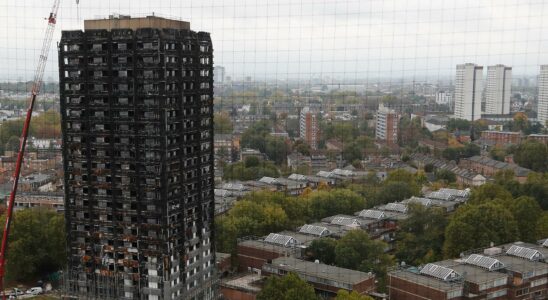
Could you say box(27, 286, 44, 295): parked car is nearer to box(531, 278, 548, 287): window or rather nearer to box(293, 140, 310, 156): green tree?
Result: box(531, 278, 548, 287): window

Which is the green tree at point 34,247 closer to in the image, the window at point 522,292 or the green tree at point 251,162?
the window at point 522,292

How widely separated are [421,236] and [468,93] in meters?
8.79

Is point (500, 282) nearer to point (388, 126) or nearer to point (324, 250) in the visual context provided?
point (324, 250)

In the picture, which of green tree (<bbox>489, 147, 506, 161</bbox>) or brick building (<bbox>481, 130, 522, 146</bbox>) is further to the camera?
brick building (<bbox>481, 130, 522, 146</bbox>)

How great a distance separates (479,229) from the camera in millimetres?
7398

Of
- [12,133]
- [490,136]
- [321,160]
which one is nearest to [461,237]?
[321,160]

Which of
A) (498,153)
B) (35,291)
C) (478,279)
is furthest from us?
(498,153)

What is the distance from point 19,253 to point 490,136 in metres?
13.2

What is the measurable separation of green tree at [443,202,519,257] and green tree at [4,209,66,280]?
16.7 ft

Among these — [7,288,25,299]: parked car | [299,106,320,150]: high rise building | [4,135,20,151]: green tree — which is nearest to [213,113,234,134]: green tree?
[299,106,320,150]: high rise building

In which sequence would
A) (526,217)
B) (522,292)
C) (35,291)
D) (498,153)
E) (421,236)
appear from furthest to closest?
(498,153), (526,217), (421,236), (35,291), (522,292)

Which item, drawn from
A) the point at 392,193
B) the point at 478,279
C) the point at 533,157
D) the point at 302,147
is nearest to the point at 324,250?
the point at 478,279

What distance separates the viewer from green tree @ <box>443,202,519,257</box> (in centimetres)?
730

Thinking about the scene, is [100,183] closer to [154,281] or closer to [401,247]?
[154,281]
